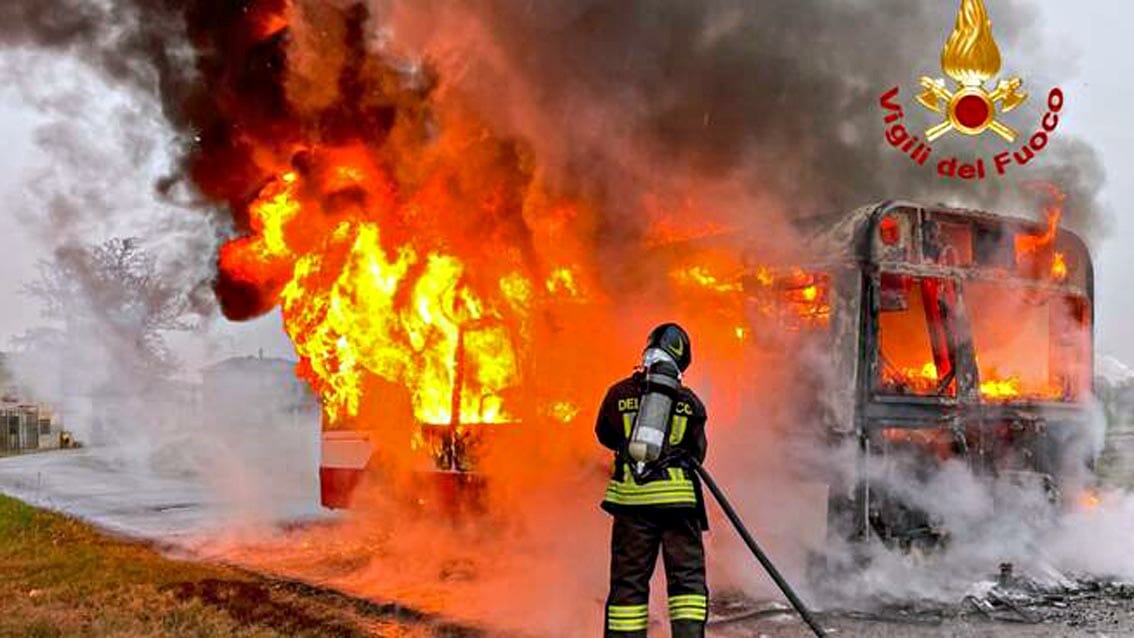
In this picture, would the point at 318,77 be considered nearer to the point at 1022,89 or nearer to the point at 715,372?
the point at 715,372

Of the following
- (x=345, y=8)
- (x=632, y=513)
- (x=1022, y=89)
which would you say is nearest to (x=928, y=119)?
(x=1022, y=89)

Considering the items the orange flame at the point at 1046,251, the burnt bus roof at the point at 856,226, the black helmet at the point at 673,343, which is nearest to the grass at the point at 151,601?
the black helmet at the point at 673,343

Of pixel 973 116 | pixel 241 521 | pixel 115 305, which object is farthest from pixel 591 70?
pixel 115 305

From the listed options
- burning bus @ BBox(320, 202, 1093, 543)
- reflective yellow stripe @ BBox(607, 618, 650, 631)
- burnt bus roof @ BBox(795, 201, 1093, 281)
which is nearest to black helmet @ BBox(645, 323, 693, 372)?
reflective yellow stripe @ BBox(607, 618, 650, 631)

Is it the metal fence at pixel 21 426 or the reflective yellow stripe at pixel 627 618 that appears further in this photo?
the metal fence at pixel 21 426

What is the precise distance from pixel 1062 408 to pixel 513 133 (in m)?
4.81

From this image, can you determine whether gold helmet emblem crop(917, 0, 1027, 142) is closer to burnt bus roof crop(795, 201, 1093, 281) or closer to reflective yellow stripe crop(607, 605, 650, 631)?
burnt bus roof crop(795, 201, 1093, 281)

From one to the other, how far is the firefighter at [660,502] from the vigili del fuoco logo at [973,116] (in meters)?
6.72

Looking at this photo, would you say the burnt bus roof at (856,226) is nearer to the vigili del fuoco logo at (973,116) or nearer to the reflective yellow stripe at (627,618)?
the reflective yellow stripe at (627,618)

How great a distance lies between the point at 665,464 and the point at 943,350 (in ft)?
9.81

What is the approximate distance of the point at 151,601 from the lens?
6633 millimetres

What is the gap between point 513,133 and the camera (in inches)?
348

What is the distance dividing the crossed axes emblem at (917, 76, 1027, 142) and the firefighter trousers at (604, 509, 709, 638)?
742 cm

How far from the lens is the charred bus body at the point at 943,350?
21.0 ft
